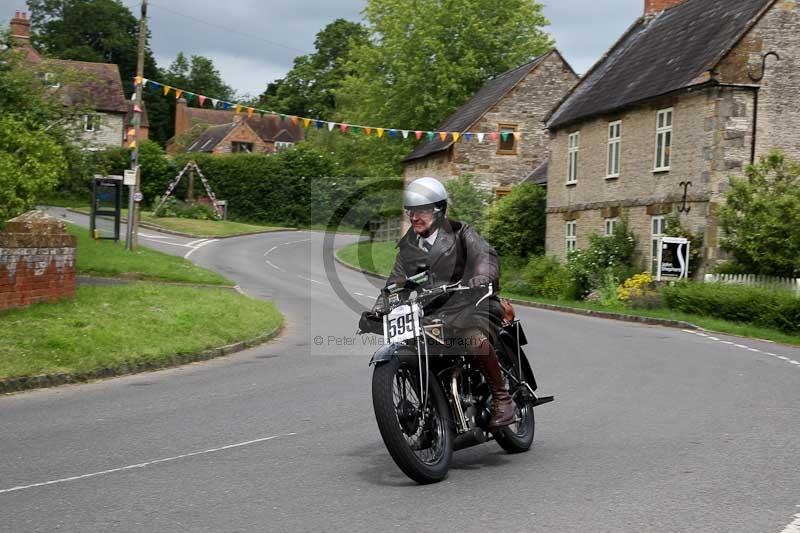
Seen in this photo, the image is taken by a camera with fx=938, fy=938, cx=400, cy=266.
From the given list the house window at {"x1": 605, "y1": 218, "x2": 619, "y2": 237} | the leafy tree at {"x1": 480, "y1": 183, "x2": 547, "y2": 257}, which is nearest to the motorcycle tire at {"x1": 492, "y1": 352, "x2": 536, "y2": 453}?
the house window at {"x1": 605, "y1": 218, "x2": 619, "y2": 237}

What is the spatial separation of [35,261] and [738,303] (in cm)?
1515

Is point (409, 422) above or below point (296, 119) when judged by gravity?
below

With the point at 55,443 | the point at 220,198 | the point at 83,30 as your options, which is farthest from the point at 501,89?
the point at 83,30

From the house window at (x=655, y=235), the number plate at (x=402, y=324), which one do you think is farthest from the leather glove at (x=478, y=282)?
the house window at (x=655, y=235)

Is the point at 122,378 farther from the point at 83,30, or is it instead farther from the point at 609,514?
the point at 83,30

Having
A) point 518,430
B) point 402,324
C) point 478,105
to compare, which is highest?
point 478,105

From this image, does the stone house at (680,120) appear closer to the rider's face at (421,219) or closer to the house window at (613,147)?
the house window at (613,147)

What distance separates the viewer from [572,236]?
117 feet

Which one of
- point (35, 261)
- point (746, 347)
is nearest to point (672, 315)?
point (746, 347)

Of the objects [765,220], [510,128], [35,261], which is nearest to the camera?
[35,261]

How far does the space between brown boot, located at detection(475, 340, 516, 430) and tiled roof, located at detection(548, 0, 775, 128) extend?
21.8 meters

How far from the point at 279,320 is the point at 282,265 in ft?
64.0

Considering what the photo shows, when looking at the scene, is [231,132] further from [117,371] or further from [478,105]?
[117,371]

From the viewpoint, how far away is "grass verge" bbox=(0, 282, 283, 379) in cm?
1196
